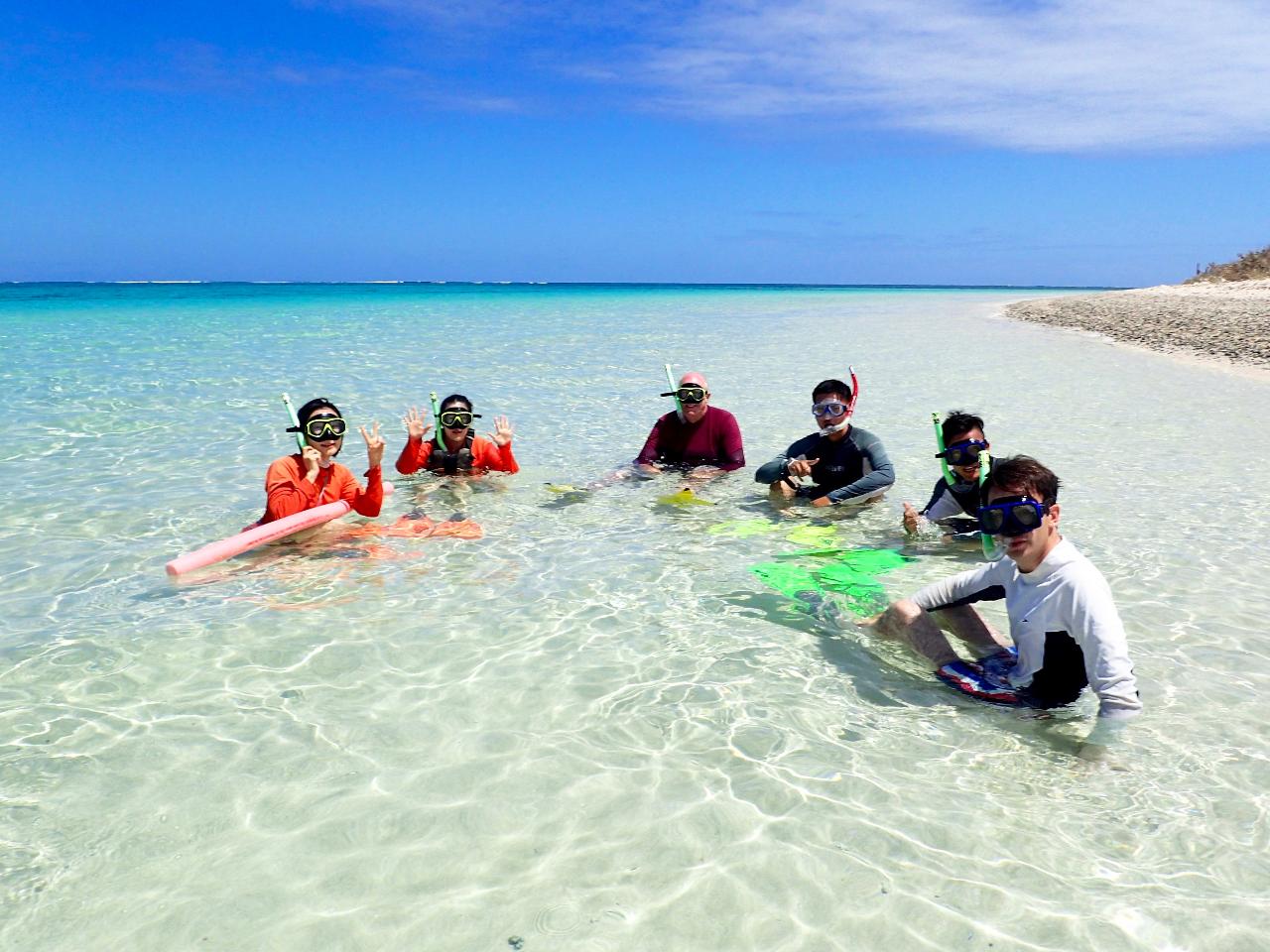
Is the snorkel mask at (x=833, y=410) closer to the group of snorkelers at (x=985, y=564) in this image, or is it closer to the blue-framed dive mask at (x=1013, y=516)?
the group of snorkelers at (x=985, y=564)

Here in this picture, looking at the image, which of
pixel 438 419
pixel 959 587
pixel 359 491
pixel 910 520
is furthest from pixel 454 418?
pixel 959 587

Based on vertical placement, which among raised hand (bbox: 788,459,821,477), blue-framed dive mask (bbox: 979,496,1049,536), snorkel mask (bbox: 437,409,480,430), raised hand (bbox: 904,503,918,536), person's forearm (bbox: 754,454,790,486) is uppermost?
blue-framed dive mask (bbox: 979,496,1049,536)

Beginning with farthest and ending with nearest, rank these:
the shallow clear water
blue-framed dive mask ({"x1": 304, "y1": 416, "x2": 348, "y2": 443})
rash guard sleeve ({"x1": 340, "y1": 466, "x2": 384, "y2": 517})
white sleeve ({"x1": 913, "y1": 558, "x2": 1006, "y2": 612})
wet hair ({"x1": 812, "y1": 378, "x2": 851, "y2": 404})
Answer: wet hair ({"x1": 812, "y1": 378, "x2": 851, "y2": 404})
rash guard sleeve ({"x1": 340, "y1": 466, "x2": 384, "y2": 517})
blue-framed dive mask ({"x1": 304, "y1": 416, "x2": 348, "y2": 443})
white sleeve ({"x1": 913, "y1": 558, "x2": 1006, "y2": 612})
the shallow clear water

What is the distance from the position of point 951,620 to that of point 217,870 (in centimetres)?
319

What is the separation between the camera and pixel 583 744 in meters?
3.54

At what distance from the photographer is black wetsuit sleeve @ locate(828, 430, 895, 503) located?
698cm

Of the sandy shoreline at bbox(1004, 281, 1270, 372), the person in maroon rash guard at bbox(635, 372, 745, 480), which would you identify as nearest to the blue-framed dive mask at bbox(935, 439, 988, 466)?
the person in maroon rash guard at bbox(635, 372, 745, 480)

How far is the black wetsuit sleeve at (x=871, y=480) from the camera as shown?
6984 millimetres

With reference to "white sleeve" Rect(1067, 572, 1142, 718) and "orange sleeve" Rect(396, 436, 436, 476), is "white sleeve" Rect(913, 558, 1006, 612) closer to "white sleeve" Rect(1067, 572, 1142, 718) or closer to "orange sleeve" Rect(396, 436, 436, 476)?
"white sleeve" Rect(1067, 572, 1142, 718)

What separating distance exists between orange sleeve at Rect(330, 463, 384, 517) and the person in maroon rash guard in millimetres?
2764

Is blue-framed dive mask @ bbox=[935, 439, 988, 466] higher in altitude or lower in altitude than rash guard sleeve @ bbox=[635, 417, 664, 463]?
higher

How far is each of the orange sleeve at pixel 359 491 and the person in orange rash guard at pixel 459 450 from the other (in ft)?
4.34

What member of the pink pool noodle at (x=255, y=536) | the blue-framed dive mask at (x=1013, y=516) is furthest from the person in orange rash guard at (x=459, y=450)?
the blue-framed dive mask at (x=1013, y=516)

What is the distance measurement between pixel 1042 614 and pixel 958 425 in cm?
210
